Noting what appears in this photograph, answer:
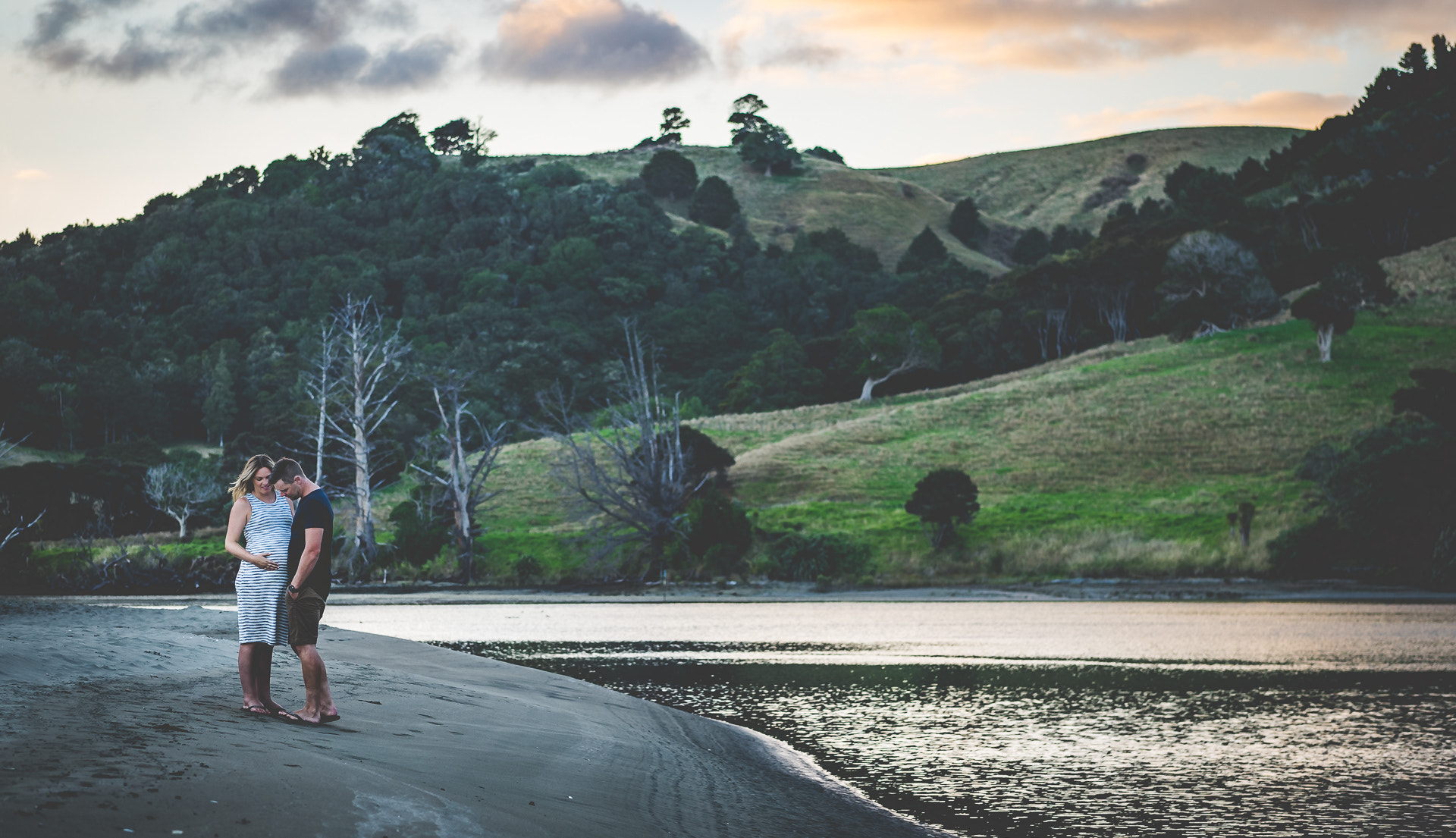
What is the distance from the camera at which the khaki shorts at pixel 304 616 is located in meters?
9.07

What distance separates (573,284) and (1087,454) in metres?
82.1

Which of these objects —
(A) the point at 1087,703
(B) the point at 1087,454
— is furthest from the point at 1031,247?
(A) the point at 1087,703

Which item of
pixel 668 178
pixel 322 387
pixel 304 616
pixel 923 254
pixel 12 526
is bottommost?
pixel 12 526

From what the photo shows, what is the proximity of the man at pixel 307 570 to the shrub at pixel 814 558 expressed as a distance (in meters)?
34.2

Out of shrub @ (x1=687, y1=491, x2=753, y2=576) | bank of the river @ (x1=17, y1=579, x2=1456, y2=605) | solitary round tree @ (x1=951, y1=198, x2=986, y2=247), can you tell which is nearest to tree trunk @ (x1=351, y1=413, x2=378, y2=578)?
bank of the river @ (x1=17, y1=579, x2=1456, y2=605)

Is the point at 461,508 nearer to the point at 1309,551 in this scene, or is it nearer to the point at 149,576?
the point at 149,576

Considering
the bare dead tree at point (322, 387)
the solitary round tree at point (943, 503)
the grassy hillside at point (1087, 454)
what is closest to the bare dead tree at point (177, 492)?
the bare dead tree at point (322, 387)

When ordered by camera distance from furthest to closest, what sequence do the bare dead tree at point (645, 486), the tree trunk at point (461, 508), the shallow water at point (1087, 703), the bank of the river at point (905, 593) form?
the tree trunk at point (461, 508) < the bare dead tree at point (645, 486) < the bank of the river at point (905, 593) < the shallow water at point (1087, 703)

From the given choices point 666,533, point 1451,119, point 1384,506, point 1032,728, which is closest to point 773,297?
point 1451,119

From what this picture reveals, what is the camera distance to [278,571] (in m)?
9.10

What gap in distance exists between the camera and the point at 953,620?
29.1 m

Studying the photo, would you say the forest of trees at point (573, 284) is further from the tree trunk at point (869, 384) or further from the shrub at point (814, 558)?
the shrub at point (814, 558)

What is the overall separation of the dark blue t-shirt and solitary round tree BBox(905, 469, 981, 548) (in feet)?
119

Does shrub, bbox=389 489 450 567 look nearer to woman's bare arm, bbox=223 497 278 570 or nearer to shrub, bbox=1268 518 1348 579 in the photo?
shrub, bbox=1268 518 1348 579
